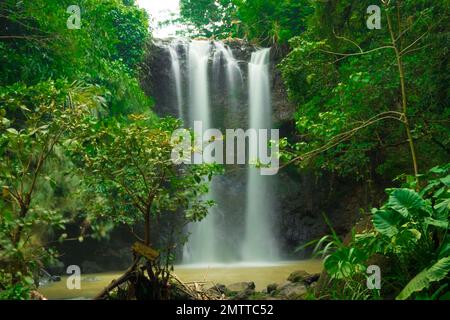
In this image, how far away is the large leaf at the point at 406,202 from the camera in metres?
3.81

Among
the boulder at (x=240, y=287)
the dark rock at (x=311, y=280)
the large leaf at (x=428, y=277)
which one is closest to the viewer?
the large leaf at (x=428, y=277)

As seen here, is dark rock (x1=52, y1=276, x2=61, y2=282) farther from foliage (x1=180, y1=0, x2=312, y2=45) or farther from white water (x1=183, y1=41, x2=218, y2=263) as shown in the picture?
foliage (x1=180, y1=0, x2=312, y2=45)

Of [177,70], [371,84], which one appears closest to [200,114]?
Answer: [177,70]

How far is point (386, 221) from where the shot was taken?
3.86 meters

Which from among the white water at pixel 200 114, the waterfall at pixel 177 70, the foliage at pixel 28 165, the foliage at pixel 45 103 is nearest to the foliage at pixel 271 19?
the white water at pixel 200 114

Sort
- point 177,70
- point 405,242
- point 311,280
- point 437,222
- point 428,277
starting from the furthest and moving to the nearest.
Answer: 1. point 177,70
2. point 311,280
3. point 405,242
4. point 437,222
5. point 428,277

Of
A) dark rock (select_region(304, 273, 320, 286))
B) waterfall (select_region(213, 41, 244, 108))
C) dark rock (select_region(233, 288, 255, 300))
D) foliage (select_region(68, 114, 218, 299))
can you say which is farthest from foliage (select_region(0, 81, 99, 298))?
waterfall (select_region(213, 41, 244, 108))

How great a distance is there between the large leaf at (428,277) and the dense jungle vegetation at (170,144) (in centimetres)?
1

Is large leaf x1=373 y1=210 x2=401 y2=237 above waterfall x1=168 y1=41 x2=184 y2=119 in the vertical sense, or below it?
below

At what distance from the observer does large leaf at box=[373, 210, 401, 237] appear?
3.78m

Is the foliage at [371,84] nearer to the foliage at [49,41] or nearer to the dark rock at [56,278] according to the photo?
the foliage at [49,41]

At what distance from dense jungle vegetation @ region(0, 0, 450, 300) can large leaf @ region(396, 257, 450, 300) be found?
1cm

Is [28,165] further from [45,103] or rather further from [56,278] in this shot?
[56,278]

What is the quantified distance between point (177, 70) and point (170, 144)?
38.8ft
